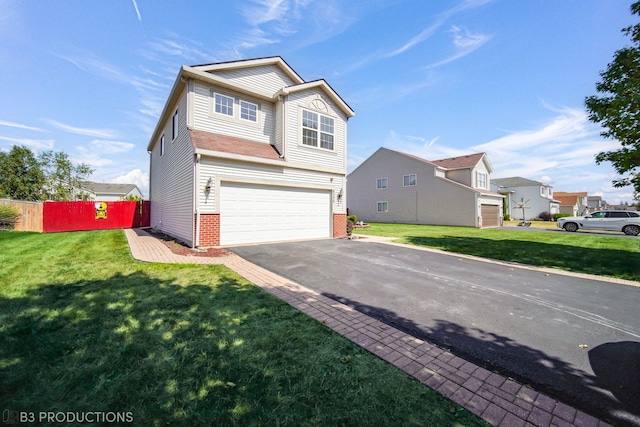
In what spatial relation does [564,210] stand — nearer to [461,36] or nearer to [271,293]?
[461,36]

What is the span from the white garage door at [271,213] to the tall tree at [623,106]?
11073mm

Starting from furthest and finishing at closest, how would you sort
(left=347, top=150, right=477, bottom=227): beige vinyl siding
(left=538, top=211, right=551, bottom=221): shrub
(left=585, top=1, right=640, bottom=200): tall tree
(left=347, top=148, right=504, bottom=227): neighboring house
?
(left=538, top=211, right=551, bottom=221): shrub, (left=347, top=150, right=477, bottom=227): beige vinyl siding, (left=347, top=148, right=504, bottom=227): neighboring house, (left=585, top=1, right=640, bottom=200): tall tree

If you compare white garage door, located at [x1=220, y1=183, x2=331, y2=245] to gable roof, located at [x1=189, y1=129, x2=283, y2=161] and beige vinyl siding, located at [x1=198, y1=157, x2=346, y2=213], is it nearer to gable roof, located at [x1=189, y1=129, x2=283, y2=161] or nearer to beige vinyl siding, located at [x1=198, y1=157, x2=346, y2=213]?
beige vinyl siding, located at [x1=198, y1=157, x2=346, y2=213]

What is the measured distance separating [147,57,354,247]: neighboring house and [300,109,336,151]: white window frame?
0.05 m

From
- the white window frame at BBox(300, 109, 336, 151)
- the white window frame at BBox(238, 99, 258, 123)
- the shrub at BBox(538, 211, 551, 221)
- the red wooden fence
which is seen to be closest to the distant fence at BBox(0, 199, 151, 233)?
the red wooden fence

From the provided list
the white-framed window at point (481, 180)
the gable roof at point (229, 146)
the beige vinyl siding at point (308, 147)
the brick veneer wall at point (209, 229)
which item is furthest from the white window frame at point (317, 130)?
the white-framed window at point (481, 180)

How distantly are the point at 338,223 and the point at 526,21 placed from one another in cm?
1054

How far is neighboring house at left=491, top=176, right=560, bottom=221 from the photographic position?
129 feet

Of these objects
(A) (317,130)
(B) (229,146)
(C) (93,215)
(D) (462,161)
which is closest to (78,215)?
(C) (93,215)

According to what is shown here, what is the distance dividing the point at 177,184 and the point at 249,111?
4775 mm

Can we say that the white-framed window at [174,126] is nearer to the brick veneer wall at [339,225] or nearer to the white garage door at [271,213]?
the white garage door at [271,213]

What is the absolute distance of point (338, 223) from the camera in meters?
13.7

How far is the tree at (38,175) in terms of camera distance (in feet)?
103

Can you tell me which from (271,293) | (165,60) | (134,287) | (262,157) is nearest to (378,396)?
(271,293)
